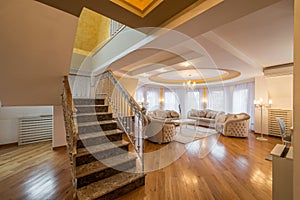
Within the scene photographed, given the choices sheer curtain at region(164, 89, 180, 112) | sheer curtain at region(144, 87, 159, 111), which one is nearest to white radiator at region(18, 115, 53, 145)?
sheer curtain at region(144, 87, 159, 111)

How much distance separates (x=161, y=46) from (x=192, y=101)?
7.54m

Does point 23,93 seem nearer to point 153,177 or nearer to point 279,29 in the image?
point 153,177

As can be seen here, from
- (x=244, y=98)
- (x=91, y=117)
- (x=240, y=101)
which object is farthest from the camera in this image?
(x=240, y=101)

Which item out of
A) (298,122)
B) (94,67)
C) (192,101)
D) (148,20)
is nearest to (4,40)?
(148,20)

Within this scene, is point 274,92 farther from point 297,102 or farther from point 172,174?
point 297,102

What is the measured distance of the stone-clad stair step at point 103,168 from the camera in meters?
1.92

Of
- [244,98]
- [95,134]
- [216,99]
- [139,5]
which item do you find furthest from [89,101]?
[216,99]

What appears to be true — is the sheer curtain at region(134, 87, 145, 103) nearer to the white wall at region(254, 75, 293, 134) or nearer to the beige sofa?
the beige sofa

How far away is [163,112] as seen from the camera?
8.22m

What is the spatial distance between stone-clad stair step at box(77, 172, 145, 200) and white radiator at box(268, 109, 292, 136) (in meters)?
5.76

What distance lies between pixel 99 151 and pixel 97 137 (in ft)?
1.01

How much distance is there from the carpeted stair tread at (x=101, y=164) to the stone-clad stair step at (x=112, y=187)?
18 centimetres

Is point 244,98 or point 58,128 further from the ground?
point 244,98

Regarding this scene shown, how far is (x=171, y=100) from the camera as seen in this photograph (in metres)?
9.74
